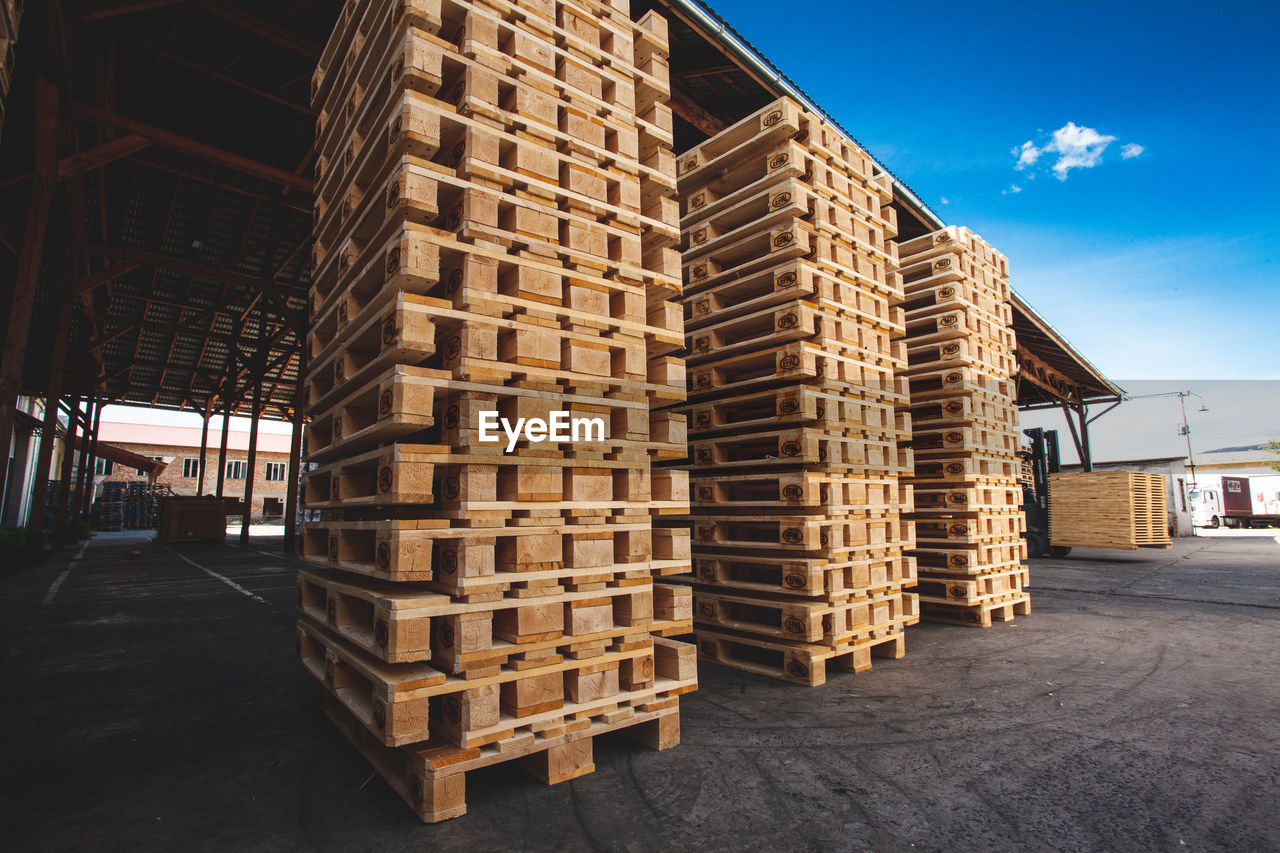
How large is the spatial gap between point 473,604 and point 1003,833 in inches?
89.7

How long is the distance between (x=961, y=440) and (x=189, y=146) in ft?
38.1

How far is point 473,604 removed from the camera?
2580 mm

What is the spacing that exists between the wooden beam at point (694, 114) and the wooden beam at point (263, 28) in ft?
16.5

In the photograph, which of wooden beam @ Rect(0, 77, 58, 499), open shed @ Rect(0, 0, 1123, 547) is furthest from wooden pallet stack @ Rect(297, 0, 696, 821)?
wooden beam @ Rect(0, 77, 58, 499)

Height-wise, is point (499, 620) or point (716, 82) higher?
point (716, 82)

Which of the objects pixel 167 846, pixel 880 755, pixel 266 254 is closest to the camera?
pixel 167 846

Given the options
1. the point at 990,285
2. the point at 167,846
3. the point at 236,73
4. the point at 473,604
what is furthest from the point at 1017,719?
Answer: the point at 236,73

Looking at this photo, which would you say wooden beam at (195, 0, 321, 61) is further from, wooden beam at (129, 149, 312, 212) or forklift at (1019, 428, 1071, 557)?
forklift at (1019, 428, 1071, 557)

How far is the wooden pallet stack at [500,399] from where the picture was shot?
2.59m

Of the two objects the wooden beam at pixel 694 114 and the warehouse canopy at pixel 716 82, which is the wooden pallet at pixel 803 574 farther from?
the wooden beam at pixel 694 114

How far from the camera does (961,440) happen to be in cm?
666

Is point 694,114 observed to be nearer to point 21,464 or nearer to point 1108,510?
point 1108,510

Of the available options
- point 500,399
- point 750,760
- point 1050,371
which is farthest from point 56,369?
point 1050,371

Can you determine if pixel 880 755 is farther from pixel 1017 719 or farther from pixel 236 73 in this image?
pixel 236 73
